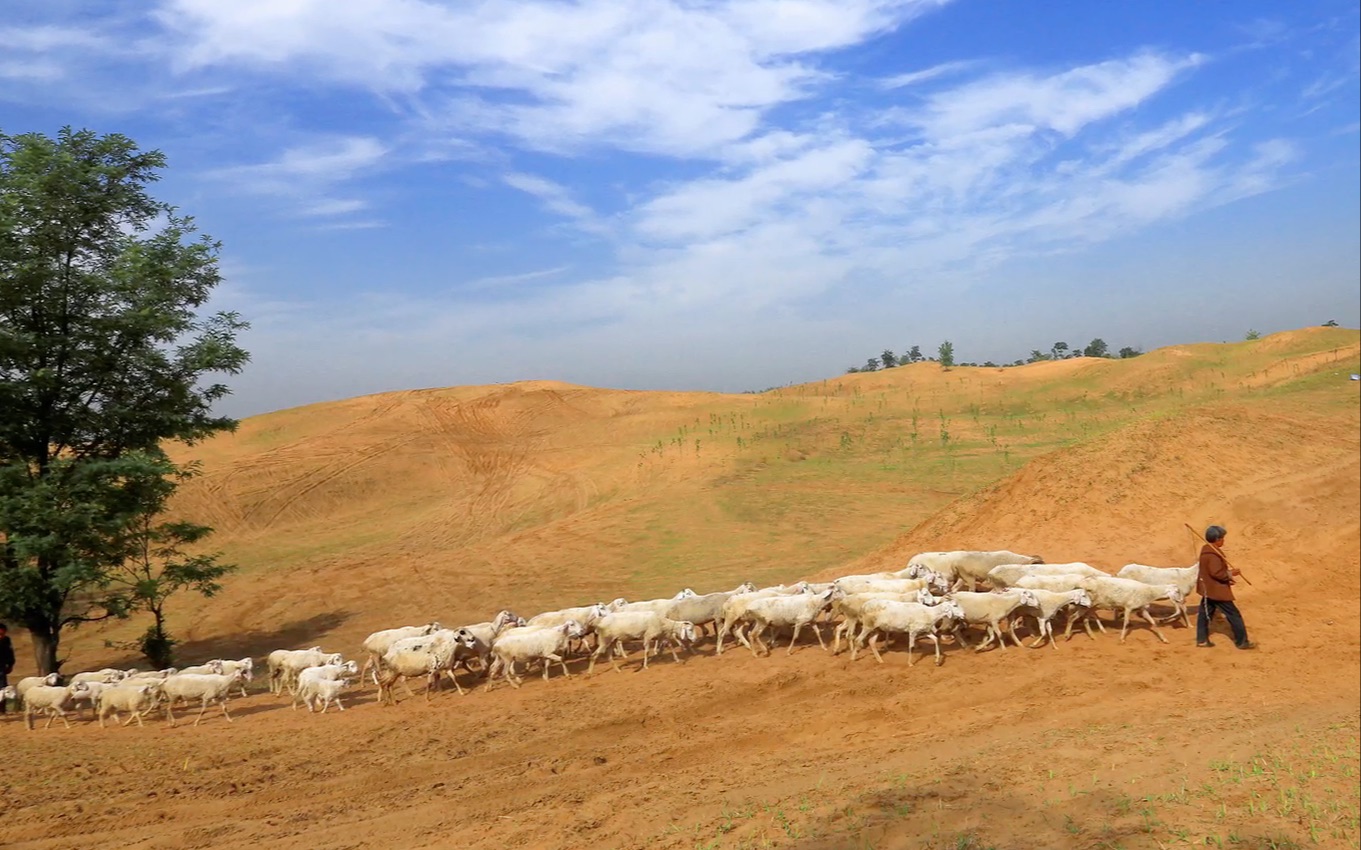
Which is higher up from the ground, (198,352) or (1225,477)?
(198,352)

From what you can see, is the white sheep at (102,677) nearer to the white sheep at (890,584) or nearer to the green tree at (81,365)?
the green tree at (81,365)

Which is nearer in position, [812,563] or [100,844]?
[100,844]

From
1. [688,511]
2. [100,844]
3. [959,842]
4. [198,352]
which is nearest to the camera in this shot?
[959,842]

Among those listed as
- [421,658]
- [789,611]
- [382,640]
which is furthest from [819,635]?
[382,640]

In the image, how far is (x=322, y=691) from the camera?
1162 cm

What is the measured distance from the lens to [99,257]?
1555cm

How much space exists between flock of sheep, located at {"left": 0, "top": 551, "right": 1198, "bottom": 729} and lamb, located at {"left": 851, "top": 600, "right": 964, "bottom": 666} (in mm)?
15

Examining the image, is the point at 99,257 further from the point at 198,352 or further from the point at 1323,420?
the point at 1323,420

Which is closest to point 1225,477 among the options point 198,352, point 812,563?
point 812,563

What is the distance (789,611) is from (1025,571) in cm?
399

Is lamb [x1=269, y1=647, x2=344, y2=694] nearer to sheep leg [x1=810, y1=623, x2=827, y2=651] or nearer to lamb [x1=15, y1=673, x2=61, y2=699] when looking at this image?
lamb [x1=15, y1=673, x2=61, y2=699]

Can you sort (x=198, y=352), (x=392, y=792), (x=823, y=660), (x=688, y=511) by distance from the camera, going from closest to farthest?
1. (x=392, y=792)
2. (x=823, y=660)
3. (x=198, y=352)
4. (x=688, y=511)

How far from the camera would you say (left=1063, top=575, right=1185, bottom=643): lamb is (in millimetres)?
11586

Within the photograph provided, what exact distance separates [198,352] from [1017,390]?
36.8 meters
